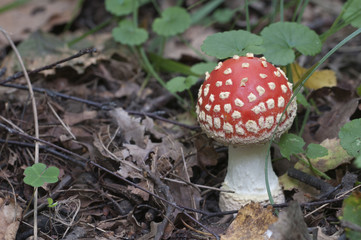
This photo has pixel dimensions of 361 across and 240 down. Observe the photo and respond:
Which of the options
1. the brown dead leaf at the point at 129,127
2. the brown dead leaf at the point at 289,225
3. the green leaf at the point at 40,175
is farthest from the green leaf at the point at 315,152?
the green leaf at the point at 40,175

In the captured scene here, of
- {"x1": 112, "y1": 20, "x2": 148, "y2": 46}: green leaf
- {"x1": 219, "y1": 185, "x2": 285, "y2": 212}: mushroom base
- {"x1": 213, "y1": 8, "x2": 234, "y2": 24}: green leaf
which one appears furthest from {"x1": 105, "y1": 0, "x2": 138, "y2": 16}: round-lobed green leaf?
{"x1": 219, "y1": 185, "x2": 285, "y2": 212}: mushroom base

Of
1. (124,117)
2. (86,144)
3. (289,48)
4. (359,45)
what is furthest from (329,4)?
(86,144)

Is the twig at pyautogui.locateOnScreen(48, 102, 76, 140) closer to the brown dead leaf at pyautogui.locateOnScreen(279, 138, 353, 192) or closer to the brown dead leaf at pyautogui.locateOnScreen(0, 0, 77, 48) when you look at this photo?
the brown dead leaf at pyautogui.locateOnScreen(279, 138, 353, 192)

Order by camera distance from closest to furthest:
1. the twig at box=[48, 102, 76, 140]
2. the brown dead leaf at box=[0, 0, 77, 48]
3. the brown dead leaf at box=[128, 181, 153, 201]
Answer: the brown dead leaf at box=[128, 181, 153, 201] → the twig at box=[48, 102, 76, 140] → the brown dead leaf at box=[0, 0, 77, 48]

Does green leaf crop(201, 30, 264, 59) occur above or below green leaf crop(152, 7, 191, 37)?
above

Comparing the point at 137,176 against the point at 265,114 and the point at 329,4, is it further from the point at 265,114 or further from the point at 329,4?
the point at 329,4

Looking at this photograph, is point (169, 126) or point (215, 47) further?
point (169, 126)

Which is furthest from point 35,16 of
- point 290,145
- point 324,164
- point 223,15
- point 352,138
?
point 352,138
